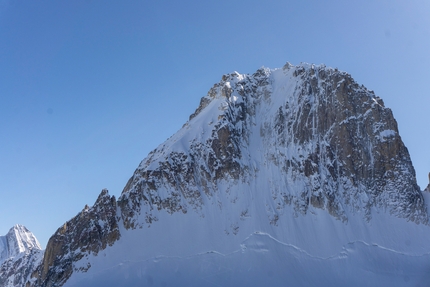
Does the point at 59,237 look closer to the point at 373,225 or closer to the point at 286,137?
the point at 286,137

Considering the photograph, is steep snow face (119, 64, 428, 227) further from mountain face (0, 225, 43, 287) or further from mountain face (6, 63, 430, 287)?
mountain face (0, 225, 43, 287)

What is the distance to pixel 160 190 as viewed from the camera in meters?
89.6

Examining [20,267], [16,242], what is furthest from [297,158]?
[16,242]

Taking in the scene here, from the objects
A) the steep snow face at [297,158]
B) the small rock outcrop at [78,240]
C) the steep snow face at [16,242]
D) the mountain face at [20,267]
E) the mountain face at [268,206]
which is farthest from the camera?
the steep snow face at [16,242]

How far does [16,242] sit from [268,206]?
3804 inches

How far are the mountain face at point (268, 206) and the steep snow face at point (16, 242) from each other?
60.6m

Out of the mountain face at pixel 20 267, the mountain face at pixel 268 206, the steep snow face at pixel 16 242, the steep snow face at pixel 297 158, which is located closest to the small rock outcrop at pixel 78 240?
the mountain face at pixel 268 206

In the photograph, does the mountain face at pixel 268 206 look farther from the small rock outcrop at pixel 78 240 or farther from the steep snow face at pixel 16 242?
the steep snow face at pixel 16 242

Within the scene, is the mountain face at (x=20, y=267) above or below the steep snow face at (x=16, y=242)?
below

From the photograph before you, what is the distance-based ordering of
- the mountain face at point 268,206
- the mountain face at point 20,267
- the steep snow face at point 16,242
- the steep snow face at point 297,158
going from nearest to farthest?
the mountain face at point 268,206 → the steep snow face at point 297,158 → the mountain face at point 20,267 → the steep snow face at point 16,242

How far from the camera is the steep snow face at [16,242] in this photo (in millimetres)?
140288

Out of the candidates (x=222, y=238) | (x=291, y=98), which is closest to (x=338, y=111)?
(x=291, y=98)

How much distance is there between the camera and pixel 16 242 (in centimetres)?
14275

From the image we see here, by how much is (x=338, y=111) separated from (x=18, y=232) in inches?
4461
